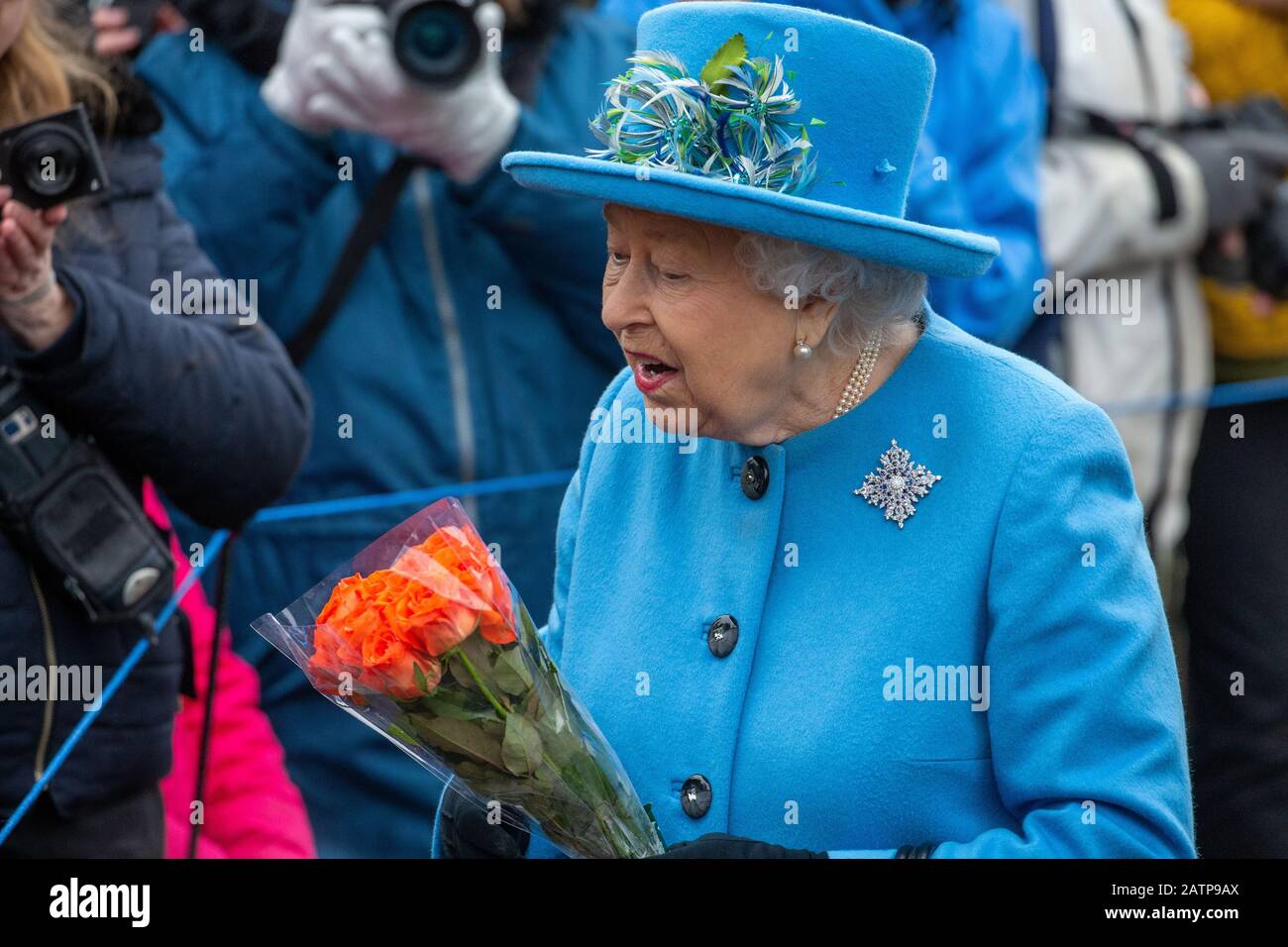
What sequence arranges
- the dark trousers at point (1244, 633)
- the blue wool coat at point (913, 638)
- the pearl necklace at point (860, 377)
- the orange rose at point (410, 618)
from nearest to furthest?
the orange rose at point (410, 618)
the blue wool coat at point (913, 638)
the pearl necklace at point (860, 377)
the dark trousers at point (1244, 633)

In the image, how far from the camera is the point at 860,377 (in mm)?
2383

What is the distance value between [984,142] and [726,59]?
1.92 metres

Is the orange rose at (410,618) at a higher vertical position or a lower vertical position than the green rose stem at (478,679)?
higher

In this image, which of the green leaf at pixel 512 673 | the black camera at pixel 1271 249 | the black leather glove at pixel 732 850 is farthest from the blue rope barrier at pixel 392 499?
the black leather glove at pixel 732 850

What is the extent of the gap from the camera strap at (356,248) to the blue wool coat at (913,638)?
4.78 ft

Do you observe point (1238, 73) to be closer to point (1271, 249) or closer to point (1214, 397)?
point (1271, 249)

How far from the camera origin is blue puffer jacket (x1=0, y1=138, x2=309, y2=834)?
2.76m

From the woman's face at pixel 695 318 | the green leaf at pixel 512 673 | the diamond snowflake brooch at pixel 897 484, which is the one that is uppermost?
the woman's face at pixel 695 318

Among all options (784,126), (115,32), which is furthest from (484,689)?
(115,32)

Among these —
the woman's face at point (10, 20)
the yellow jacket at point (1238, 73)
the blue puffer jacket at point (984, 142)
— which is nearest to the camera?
the woman's face at point (10, 20)

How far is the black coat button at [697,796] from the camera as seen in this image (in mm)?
2309

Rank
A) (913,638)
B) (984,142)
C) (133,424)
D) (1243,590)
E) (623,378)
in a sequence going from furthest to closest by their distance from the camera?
(1243,590), (984,142), (133,424), (623,378), (913,638)

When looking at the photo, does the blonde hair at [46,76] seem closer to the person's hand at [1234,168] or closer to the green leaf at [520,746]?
the green leaf at [520,746]

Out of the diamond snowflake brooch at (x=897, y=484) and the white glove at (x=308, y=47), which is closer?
the diamond snowflake brooch at (x=897, y=484)
